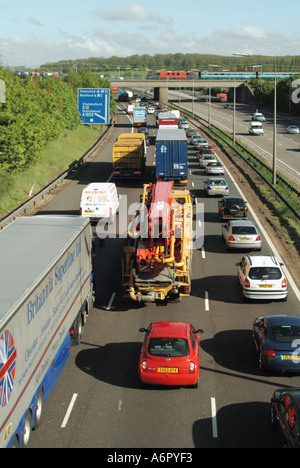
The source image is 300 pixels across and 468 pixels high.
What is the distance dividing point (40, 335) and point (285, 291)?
429 inches

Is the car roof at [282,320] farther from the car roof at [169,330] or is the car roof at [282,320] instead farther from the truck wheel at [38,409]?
the truck wheel at [38,409]

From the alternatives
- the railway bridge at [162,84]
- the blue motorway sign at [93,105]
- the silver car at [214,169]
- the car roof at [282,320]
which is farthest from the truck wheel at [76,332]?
the railway bridge at [162,84]

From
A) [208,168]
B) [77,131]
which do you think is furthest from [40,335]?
[77,131]

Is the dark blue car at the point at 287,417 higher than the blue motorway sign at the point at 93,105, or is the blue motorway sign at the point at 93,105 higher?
the blue motorway sign at the point at 93,105

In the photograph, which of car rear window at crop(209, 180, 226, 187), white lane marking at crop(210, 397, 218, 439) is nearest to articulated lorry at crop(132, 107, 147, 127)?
car rear window at crop(209, 180, 226, 187)

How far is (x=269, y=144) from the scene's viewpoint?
7425cm

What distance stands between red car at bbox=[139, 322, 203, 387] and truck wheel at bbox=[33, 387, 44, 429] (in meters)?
2.75

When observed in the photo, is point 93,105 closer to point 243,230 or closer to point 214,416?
point 243,230

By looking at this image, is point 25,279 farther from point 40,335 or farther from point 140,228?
point 140,228

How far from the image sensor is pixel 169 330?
52.7 feet

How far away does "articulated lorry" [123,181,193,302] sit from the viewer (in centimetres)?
2089

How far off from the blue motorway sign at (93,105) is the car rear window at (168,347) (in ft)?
151

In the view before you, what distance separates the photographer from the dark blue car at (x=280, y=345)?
52.1ft

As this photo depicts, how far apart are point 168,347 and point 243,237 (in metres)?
13.5
